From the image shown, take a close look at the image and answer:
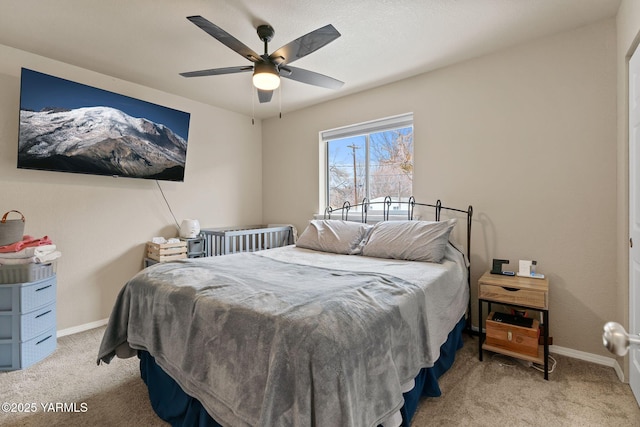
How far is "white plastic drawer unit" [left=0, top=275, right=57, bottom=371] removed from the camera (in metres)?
2.20

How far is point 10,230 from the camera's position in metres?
2.36

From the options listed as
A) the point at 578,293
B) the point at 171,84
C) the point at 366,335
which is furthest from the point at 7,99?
the point at 578,293

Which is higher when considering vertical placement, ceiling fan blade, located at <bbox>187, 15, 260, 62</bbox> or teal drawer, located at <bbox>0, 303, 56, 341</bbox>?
ceiling fan blade, located at <bbox>187, 15, 260, 62</bbox>

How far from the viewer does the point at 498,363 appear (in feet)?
7.23

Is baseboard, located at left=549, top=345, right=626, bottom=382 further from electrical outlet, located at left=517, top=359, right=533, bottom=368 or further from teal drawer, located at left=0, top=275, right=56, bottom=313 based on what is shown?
teal drawer, located at left=0, top=275, right=56, bottom=313

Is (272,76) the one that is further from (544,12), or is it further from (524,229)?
(524,229)

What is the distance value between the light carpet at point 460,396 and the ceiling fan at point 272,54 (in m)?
2.21

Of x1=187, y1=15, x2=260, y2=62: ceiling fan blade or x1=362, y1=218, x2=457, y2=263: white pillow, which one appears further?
x1=362, y1=218, x2=457, y2=263: white pillow

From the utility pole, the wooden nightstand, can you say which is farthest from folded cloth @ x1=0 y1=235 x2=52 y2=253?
the wooden nightstand

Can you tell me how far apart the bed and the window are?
51.6 inches

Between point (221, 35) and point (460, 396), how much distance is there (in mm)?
2621

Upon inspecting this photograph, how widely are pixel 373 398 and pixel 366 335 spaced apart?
0.78ft

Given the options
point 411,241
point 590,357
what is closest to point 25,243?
point 411,241

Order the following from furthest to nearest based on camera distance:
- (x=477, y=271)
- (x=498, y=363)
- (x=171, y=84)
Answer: (x=171, y=84) < (x=477, y=271) < (x=498, y=363)
